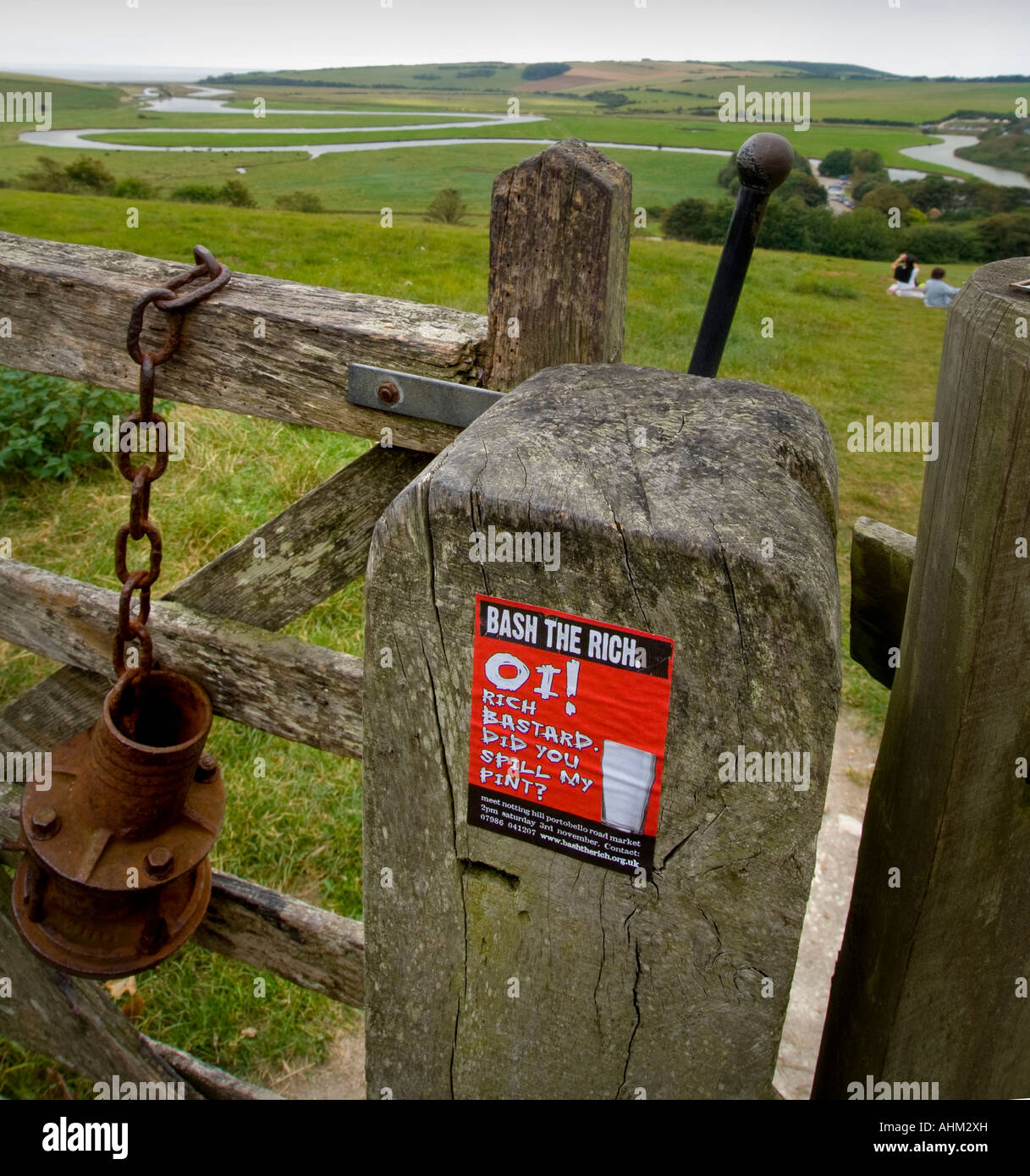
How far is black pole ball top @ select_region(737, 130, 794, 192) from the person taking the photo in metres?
1.30

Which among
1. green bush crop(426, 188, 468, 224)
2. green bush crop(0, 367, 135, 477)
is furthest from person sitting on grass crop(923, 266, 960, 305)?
green bush crop(0, 367, 135, 477)

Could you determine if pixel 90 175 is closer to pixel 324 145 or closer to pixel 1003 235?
pixel 324 145

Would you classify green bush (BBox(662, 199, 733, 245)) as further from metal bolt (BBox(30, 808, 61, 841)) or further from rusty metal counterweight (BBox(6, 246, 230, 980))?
metal bolt (BBox(30, 808, 61, 841))

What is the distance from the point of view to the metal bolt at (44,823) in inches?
66.0

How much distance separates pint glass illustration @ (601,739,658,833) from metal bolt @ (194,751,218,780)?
1.00m

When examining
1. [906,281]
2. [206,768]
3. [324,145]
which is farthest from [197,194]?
[206,768]

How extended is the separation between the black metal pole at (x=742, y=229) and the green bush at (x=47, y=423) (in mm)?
5251

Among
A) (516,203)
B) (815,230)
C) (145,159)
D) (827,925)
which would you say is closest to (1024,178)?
(815,230)

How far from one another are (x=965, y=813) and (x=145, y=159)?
70.6ft

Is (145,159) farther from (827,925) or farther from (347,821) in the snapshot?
(827,925)

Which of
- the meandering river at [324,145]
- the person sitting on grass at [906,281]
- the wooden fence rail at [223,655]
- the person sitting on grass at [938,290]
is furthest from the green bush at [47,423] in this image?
the person sitting on grass at [906,281]

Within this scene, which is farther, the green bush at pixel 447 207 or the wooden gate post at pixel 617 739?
the green bush at pixel 447 207

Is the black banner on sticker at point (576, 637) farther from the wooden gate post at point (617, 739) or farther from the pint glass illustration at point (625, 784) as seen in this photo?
the pint glass illustration at point (625, 784)

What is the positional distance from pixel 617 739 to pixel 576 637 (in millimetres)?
138
